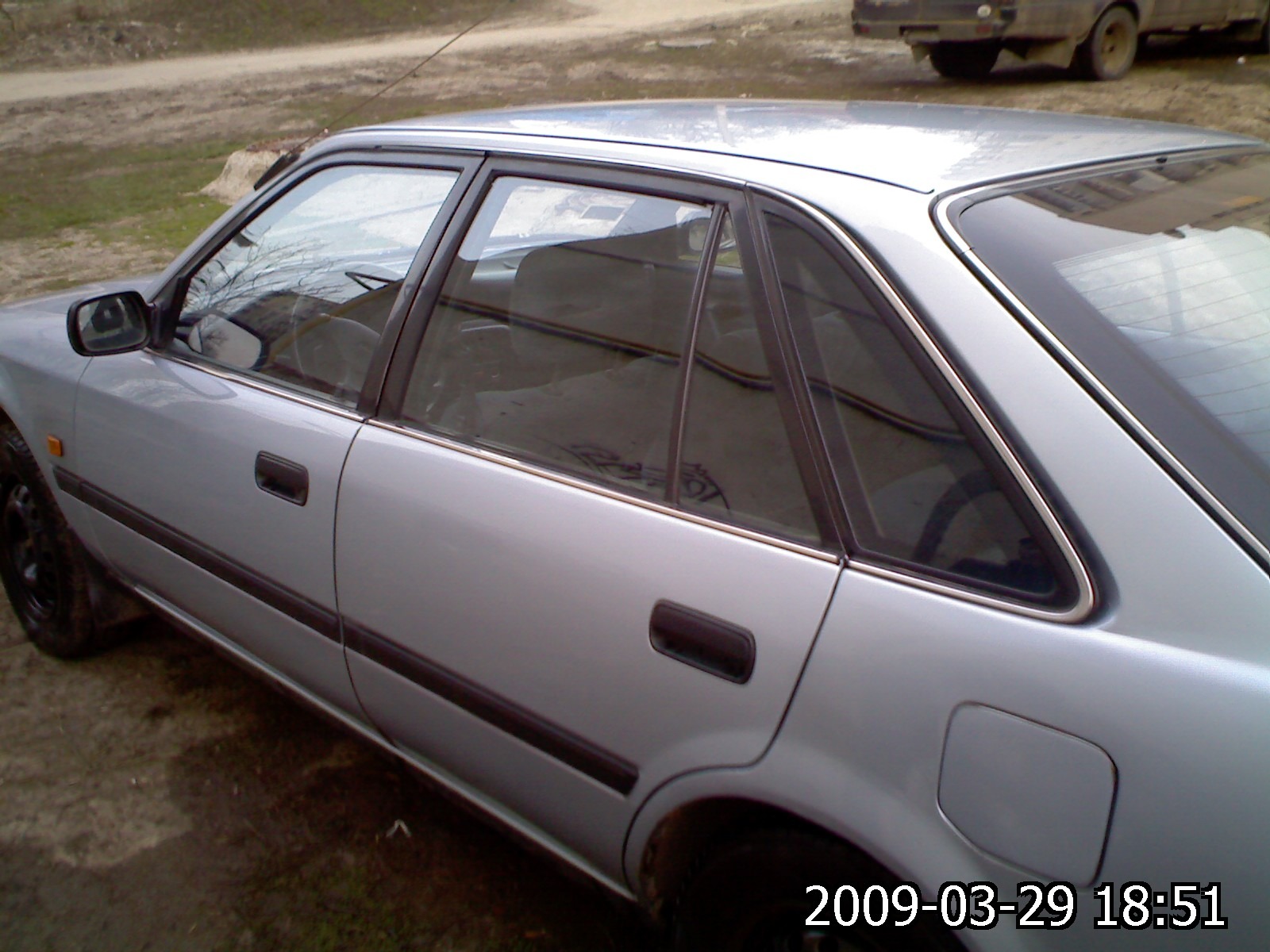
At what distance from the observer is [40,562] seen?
3.40 metres

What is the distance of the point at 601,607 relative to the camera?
70.4 inches

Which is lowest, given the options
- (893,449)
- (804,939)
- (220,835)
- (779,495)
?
(220,835)

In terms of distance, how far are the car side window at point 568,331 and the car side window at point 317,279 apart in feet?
0.62

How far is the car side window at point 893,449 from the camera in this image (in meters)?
1.43

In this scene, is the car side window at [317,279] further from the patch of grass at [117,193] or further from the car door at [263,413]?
the patch of grass at [117,193]

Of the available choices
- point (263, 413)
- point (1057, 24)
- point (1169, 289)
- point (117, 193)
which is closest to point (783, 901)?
point (1169, 289)

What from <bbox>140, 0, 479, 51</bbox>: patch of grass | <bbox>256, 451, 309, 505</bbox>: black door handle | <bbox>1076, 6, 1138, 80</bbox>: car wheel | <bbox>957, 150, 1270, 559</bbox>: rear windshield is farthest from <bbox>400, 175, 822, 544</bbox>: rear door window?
<bbox>140, 0, 479, 51</bbox>: patch of grass

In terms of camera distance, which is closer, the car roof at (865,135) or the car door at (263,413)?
the car roof at (865,135)

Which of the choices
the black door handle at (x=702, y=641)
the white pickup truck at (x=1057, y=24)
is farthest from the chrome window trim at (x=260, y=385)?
the white pickup truck at (x=1057, y=24)

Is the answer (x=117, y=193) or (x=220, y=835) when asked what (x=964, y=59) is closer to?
(x=117, y=193)

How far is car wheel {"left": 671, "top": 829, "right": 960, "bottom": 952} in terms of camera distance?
4.99 feet

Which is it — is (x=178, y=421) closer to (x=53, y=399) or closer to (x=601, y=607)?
(x=53, y=399)

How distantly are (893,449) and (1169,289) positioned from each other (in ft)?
1.73

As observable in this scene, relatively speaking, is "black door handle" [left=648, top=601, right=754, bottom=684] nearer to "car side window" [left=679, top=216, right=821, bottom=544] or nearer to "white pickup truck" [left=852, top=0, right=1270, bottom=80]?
"car side window" [left=679, top=216, right=821, bottom=544]
